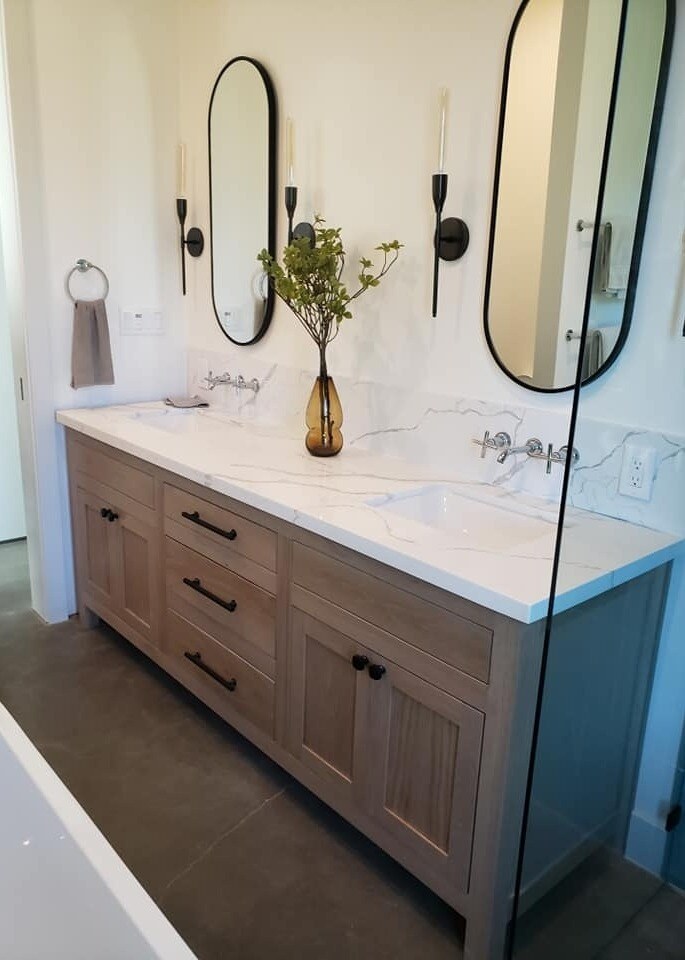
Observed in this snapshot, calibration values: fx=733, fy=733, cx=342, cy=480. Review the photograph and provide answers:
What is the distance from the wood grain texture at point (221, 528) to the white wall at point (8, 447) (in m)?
1.72

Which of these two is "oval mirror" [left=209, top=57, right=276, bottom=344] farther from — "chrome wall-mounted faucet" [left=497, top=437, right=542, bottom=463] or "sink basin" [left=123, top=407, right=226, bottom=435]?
"chrome wall-mounted faucet" [left=497, top=437, right=542, bottom=463]

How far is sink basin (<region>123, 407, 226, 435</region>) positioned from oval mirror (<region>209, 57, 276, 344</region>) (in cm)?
33

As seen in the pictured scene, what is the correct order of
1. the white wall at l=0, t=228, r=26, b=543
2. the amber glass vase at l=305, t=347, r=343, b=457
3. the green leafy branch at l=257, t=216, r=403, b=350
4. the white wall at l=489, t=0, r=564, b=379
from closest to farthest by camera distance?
the white wall at l=489, t=0, r=564, b=379 → the green leafy branch at l=257, t=216, r=403, b=350 → the amber glass vase at l=305, t=347, r=343, b=457 → the white wall at l=0, t=228, r=26, b=543

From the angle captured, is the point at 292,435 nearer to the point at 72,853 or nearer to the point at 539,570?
the point at 539,570

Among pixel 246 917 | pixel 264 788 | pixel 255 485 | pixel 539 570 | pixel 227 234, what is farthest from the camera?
pixel 227 234

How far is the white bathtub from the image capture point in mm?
1144

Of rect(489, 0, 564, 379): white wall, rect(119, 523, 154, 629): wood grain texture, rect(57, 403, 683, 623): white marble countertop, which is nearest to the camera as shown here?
rect(57, 403, 683, 623): white marble countertop

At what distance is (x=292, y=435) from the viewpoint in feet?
8.54

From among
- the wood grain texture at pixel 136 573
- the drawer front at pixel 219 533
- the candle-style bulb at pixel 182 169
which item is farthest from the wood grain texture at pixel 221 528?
the candle-style bulb at pixel 182 169

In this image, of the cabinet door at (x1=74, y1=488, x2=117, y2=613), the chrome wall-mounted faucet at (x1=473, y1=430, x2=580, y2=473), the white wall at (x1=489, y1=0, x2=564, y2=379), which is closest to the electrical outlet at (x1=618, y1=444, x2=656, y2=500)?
the chrome wall-mounted faucet at (x1=473, y1=430, x2=580, y2=473)

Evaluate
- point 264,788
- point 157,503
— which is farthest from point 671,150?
point 264,788

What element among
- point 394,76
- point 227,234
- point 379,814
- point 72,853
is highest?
point 394,76

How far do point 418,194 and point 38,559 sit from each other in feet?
6.67

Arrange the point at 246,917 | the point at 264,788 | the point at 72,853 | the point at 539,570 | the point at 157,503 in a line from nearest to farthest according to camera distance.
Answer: the point at 72,853, the point at 539,570, the point at 246,917, the point at 264,788, the point at 157,503
